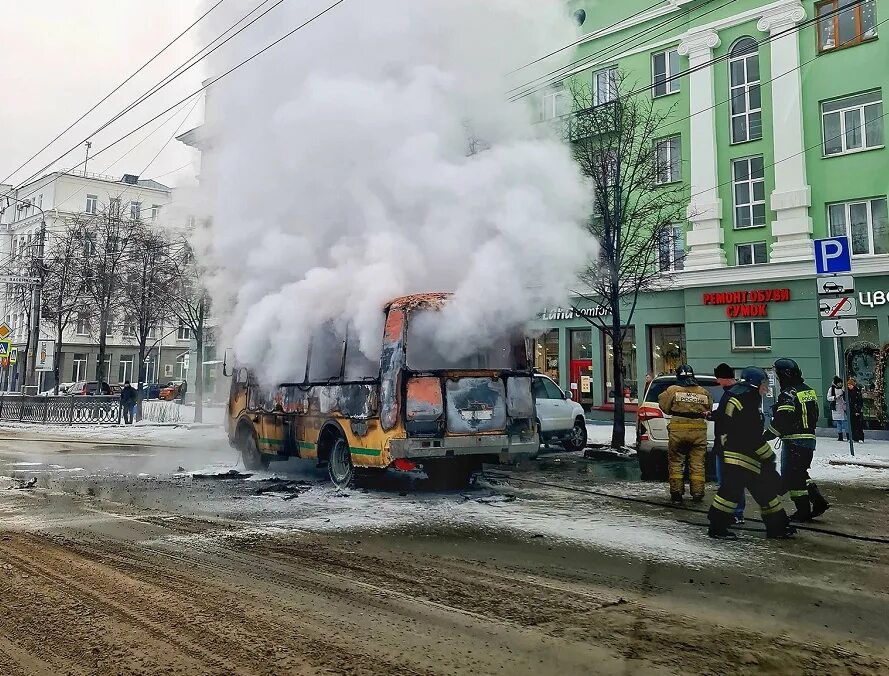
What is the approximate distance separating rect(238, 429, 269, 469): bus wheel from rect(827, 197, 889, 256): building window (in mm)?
16093

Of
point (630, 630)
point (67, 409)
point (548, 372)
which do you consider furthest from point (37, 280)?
point (630, 630)

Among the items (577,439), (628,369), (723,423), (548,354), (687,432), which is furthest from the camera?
(548,354)

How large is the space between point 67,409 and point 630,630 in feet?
82.7

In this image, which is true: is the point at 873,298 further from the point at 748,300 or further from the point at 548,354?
the point at 548,354

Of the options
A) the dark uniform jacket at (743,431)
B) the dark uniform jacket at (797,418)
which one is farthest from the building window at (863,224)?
the dark uniform jacket at (743,431)

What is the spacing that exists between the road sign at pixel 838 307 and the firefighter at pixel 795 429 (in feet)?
20.0

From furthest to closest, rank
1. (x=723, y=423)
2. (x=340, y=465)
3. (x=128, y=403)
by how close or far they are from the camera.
Result: (x=128, y=403) < (x=340, y=465) < (x=723, y=423)

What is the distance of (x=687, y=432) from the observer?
7.80 meters

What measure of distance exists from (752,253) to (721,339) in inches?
110

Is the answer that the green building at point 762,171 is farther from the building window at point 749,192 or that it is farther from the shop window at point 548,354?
the shop window at point 548,354

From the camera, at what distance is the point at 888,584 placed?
492 centimetres

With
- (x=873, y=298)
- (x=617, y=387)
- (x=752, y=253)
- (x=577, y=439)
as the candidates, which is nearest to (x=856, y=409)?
(x=873, y=298)

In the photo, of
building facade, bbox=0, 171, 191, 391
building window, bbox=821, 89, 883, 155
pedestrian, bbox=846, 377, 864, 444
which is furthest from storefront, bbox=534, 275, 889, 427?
building facade, bbox=0, 171, 191, 391

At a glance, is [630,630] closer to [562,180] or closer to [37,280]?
[562,180]
